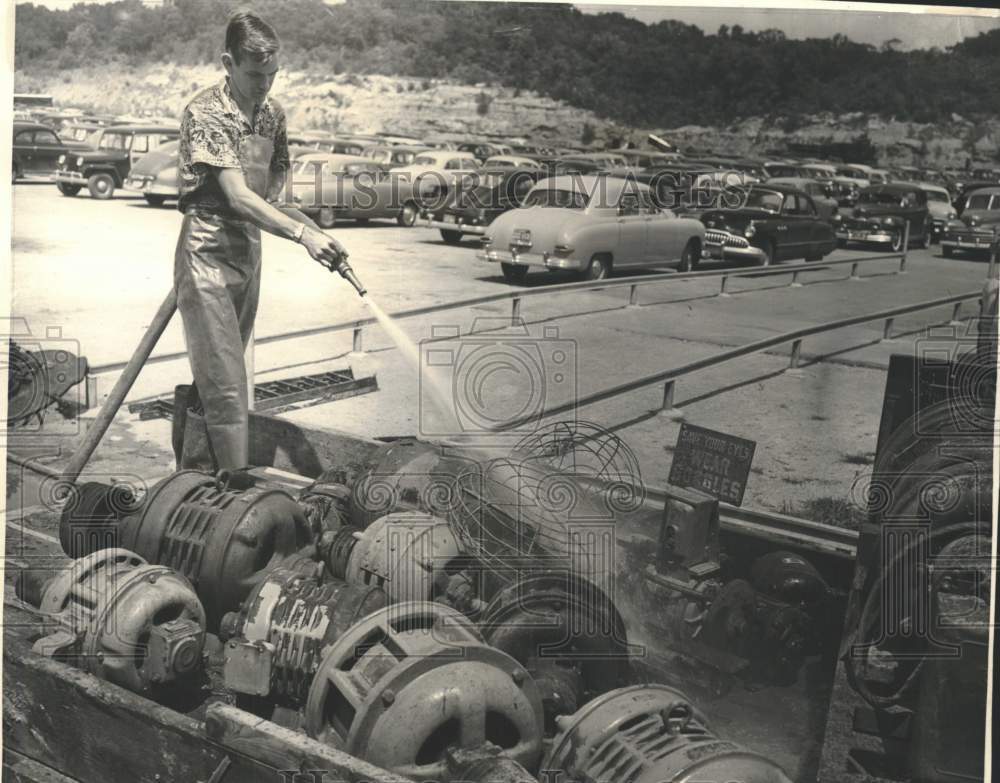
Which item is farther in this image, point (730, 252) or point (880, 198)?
point (880, 198)

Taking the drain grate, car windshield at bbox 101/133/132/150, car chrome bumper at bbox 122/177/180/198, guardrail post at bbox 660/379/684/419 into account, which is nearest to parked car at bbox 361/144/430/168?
car chrome bumper at bbox 122/177/180/198

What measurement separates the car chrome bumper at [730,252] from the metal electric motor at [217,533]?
7884 mm

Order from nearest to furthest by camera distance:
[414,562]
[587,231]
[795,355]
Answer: [414,562]
[795,355]
[587,231]

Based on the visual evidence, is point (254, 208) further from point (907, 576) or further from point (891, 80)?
point (891, 80)

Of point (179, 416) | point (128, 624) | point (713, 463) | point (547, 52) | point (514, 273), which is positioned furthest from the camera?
point (514, 273)

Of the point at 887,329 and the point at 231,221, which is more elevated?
the point at 231,221

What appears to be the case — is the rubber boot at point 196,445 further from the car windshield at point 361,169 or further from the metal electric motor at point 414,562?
the car windshield at point 361,169

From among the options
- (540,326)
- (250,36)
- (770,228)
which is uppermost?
(250,36)

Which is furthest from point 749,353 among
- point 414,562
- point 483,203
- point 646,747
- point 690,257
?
point 646,747

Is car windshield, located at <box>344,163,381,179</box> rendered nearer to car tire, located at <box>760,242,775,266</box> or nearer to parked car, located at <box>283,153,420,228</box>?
parked car, located at <box>283,153,420,228</box>

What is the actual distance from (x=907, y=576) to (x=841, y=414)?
477 cm

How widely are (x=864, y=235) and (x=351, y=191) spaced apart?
7.60m

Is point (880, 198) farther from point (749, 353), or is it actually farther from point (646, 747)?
point (646, 747)

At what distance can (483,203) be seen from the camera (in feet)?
35.5
